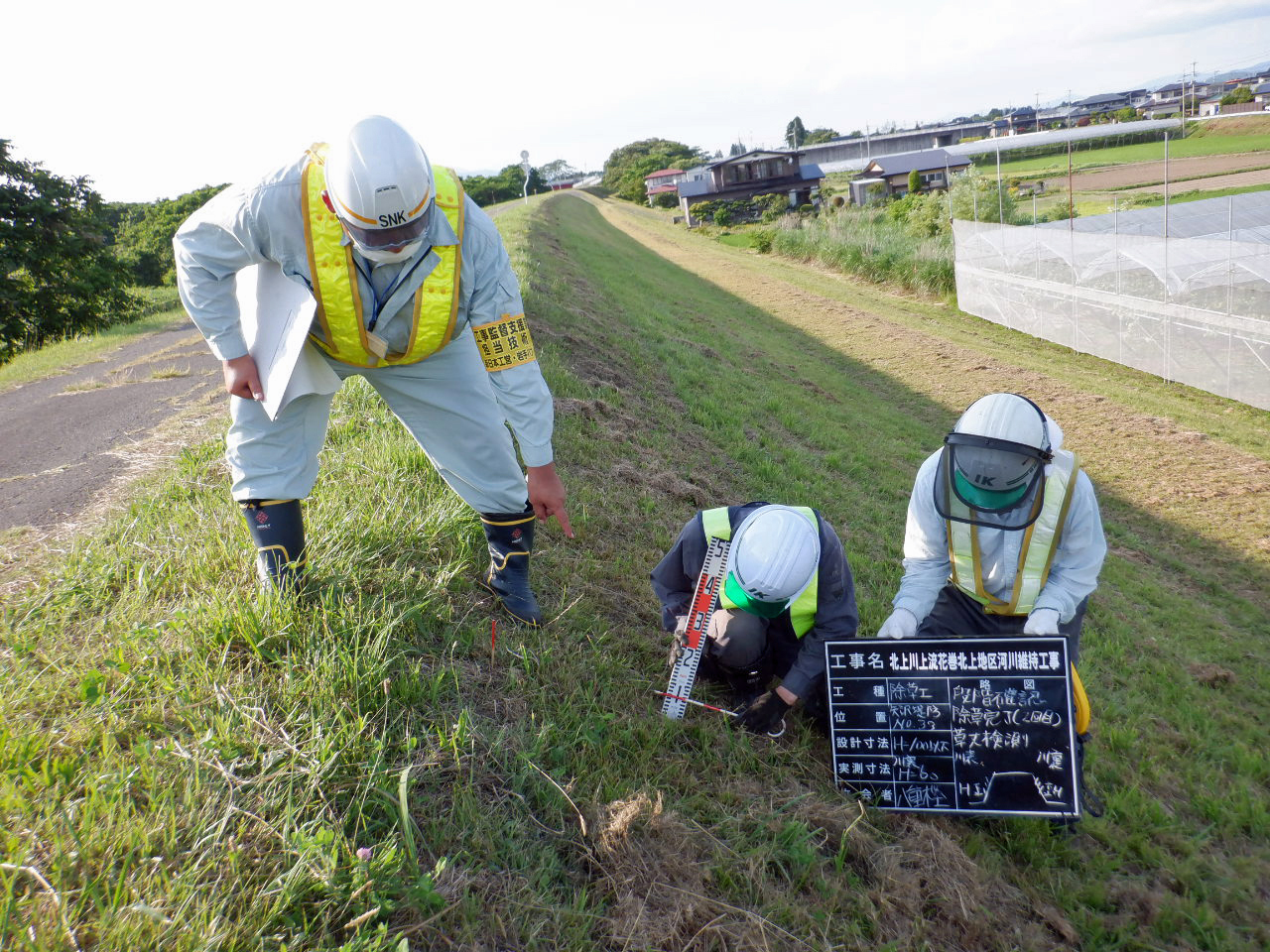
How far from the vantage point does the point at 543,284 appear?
11.5 m

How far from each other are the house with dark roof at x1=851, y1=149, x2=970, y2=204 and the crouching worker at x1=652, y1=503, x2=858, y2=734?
47416mm

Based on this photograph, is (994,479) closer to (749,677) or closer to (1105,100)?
(749,677)

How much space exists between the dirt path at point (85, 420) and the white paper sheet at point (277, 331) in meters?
2.19

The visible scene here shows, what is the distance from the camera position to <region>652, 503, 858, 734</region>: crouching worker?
2996 millimetres

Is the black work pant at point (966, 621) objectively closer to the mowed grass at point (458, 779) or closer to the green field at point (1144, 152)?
the mowed grass at point (458, 779)

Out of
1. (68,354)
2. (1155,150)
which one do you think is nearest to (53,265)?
(68,354)

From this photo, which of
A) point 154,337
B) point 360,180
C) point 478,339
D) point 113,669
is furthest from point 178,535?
point 154,337

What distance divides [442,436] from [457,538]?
69 cm

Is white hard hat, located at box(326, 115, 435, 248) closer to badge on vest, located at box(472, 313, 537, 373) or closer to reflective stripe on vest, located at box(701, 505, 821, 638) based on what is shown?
badge on vest, located at box(472, 313, 537, 373)

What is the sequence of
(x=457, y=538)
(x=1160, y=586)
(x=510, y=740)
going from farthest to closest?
(x=1160, y=586)
(x=457, y=538)
(x=510, y=740)

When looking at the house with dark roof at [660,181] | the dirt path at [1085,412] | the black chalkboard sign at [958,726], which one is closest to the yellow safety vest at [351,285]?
the black chalkboard sign at [958,726]

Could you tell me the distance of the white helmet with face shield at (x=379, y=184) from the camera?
2365 millimetres

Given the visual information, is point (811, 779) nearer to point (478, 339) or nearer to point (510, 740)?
point (510, 740)

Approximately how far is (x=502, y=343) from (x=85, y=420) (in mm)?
5117
